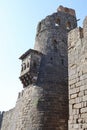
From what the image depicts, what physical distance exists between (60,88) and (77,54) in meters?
6.98

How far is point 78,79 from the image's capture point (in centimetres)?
509

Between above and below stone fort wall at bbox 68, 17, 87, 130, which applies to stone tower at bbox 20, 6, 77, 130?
above

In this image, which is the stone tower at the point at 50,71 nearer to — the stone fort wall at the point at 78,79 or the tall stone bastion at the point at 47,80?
the tall stone bastion at the point at 47,80

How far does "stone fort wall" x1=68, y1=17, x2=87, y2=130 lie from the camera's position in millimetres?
4738

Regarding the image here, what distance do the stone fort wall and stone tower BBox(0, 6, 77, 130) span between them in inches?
240

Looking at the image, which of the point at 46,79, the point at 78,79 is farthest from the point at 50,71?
the point at 78,79

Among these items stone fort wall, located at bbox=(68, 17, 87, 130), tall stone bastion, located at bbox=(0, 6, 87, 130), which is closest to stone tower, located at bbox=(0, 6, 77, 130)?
tall stone bastion, located at bbox=(0, 6, 87, 130)

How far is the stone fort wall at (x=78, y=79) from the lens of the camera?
4738 mm

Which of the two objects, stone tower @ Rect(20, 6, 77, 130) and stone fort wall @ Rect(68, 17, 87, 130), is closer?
stone fort wall @ Rect(68, 17, 87, 130)

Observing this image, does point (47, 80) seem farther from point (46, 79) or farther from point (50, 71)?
point (50, 71)

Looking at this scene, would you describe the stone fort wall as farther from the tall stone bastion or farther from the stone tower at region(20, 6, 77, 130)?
the stone tower at region(20, 6, 77, 130)

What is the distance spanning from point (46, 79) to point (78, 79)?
7.26 metres

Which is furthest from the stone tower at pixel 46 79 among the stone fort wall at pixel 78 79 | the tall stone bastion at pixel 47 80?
the stone fort wall at pixel 78 79

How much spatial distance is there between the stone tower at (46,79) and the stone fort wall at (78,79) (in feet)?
20.0
